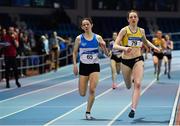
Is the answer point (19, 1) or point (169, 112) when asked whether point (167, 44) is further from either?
point (19, 1)

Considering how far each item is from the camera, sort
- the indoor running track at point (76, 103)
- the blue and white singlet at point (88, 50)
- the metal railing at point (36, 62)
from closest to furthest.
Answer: the blue and white singlet at point (88, 50) < the indoor running track at point (76, 103) < the metal railing at point (36, 62)

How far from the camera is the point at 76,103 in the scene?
13.8m

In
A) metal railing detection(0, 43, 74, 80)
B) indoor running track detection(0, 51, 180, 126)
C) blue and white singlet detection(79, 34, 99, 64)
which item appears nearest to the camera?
blue and white singlet detection(79, 34, 99, 64)

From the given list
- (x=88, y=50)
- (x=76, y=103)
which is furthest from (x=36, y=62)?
(x=88, y=50)

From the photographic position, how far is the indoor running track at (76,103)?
1077 cm

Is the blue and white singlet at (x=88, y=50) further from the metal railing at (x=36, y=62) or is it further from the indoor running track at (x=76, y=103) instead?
the metal railing at (x=36, y=62)

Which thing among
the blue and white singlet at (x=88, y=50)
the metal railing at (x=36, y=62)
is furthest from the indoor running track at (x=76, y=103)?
the blue and white singlet at (x=88, y=50)

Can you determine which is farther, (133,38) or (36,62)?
(36,62)

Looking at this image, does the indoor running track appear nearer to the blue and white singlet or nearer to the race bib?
the blue and white singlet

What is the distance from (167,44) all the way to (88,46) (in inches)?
446

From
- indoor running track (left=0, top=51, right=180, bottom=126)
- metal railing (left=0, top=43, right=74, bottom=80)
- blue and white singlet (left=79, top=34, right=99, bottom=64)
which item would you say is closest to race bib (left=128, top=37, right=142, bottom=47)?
blue and white singlet (left=79, top=34, right=99, bottom=64)

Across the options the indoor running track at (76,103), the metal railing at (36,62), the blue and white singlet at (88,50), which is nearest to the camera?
the blue and white singlet at (88,50)

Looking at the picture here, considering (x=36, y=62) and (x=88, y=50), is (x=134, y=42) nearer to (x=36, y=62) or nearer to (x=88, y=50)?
(x=88, y=50)

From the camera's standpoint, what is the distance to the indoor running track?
10.8 meters
